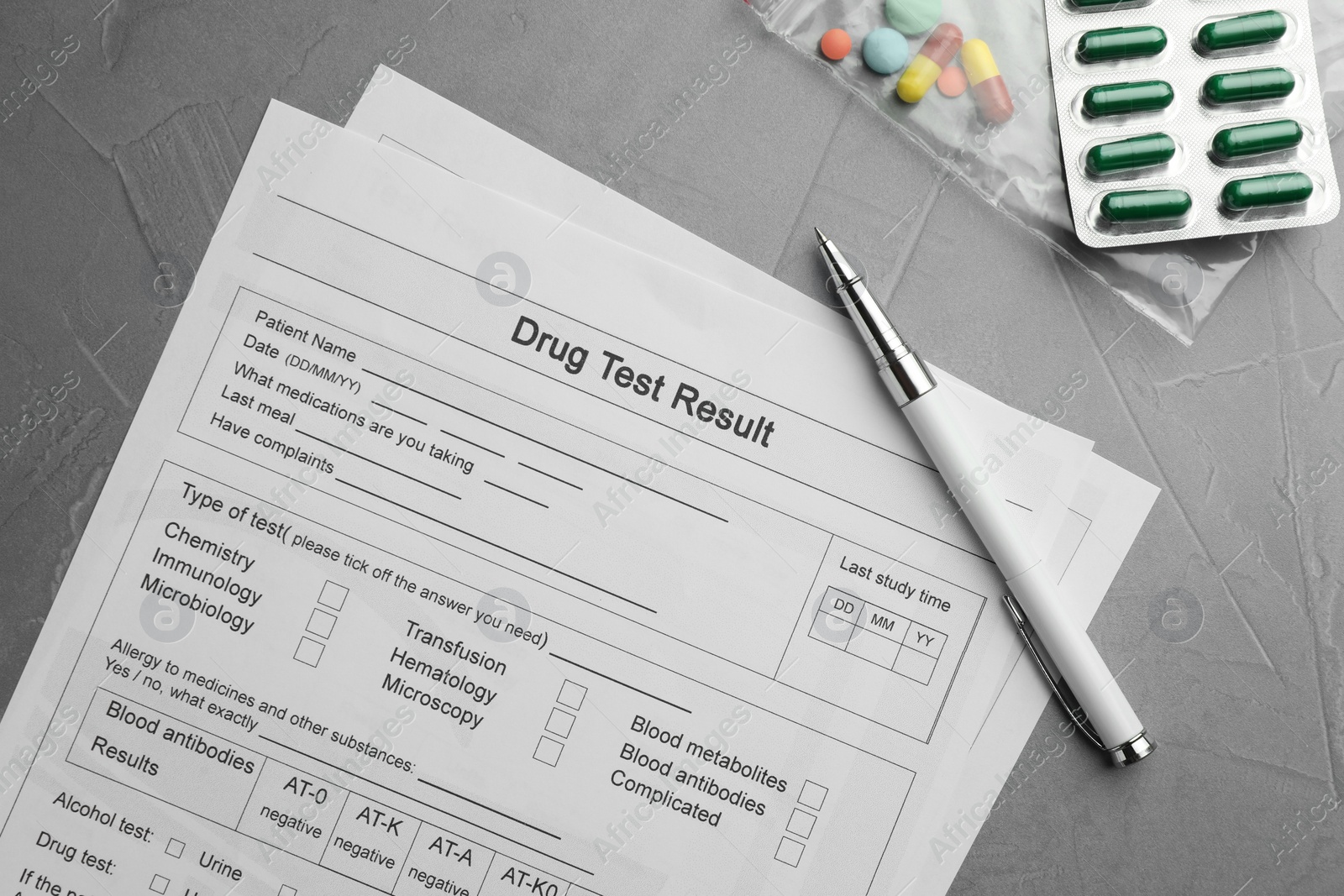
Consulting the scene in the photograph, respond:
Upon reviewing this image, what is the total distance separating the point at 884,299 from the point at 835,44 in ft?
0.70

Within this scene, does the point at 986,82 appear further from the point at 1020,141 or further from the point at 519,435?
the point at 519,435

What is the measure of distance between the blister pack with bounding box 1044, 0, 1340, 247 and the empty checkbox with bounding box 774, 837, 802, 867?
1.79 feet

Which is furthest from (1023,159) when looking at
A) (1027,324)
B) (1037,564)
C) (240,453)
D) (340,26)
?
(240,453)

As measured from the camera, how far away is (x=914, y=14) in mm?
717

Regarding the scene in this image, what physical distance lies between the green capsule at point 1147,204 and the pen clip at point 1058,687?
0.32 meters

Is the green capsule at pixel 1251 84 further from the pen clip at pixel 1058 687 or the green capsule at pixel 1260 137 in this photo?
the pen clip at pixel 1058 687

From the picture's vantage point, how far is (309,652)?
69 cm

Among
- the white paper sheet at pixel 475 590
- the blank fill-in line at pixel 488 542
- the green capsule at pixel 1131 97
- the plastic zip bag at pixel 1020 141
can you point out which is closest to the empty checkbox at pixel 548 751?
the white paper sheet at pixel 475 590

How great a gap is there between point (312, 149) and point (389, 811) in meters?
0.53

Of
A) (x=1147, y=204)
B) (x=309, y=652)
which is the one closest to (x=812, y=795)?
(x=309, y=652)

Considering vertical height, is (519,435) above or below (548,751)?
above

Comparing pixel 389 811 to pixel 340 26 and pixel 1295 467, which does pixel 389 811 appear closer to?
pixel 340 26

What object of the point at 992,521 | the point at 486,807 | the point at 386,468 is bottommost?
the point at 486,807

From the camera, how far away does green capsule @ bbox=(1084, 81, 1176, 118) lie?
0.70 m
